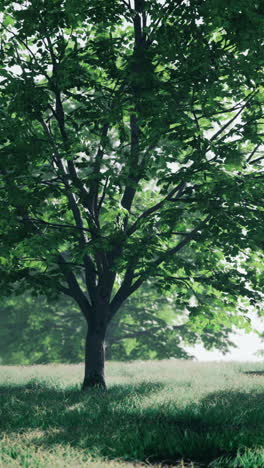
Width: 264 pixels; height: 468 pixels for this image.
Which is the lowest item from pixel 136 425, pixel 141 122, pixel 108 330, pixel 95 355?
pixel 136 425

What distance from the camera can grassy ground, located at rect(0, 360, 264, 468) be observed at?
20.4 feet

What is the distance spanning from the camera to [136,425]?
7.70m

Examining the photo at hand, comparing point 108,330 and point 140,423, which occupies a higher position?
point 108,330

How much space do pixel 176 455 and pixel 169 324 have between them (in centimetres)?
2310

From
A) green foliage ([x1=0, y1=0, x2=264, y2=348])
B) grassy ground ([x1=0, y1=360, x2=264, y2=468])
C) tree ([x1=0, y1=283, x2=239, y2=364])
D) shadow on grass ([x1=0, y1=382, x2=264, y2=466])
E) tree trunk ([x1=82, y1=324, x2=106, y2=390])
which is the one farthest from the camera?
tree ([x1=0, y1=283, x2=239, y2=364])

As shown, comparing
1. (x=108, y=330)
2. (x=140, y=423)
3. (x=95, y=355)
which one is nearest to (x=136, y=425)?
(x=140, y=423)

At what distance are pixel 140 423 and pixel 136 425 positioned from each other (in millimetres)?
115

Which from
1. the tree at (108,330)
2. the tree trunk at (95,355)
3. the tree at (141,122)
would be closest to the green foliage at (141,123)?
the tree at (141,122)

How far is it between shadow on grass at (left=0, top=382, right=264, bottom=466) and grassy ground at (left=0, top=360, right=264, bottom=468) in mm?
13

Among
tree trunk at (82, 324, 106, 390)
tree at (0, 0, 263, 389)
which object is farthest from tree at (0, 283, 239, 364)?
tree at (0, 0, 263, 389)

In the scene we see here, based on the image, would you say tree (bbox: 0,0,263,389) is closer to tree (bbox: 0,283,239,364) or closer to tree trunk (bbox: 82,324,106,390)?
tree trunk (bbox: 82,324,106,390)

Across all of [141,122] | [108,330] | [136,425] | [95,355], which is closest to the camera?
[136,425]

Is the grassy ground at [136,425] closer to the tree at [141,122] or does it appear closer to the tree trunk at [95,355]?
the tree trunk at [95,355]

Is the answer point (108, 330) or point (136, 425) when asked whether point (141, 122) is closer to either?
point (136, 425)
